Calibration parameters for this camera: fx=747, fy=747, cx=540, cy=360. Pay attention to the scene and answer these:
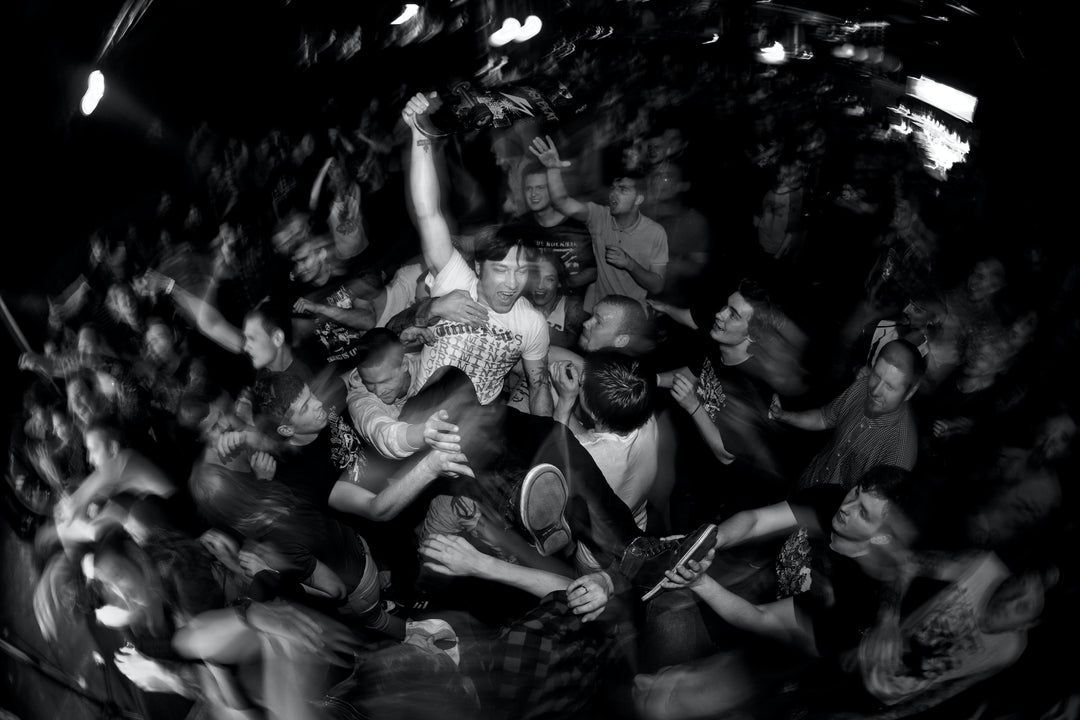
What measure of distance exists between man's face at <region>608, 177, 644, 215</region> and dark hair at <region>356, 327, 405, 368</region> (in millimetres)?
602

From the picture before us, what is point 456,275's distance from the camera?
1.35 meters

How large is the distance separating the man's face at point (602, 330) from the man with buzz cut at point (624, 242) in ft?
0.43

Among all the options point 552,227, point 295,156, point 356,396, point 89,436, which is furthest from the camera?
point 552,227

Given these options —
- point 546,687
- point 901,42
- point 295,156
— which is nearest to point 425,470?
point 546,687

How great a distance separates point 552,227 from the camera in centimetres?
156

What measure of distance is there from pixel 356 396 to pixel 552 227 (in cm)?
55

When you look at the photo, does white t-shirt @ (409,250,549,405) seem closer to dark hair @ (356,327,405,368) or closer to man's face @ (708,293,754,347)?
dark hair @ (356,327,405,368)

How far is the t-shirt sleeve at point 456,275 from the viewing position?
4.41ft

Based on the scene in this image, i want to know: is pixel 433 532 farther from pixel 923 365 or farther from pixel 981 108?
pixel 981 108

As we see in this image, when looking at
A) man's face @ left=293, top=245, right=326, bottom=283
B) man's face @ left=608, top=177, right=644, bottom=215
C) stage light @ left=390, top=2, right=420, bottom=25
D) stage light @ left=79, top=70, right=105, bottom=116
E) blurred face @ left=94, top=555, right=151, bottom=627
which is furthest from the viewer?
man's face @ left=608, top=177, right=644, bottom=215

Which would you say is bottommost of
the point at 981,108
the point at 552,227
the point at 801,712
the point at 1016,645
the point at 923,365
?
the point at 801,712

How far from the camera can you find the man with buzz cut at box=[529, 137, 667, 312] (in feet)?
5.32

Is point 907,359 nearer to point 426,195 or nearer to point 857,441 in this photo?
point 857,441

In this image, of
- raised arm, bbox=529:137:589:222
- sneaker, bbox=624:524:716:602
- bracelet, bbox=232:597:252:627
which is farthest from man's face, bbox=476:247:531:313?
bracelet, bbox=232:597:252:627
